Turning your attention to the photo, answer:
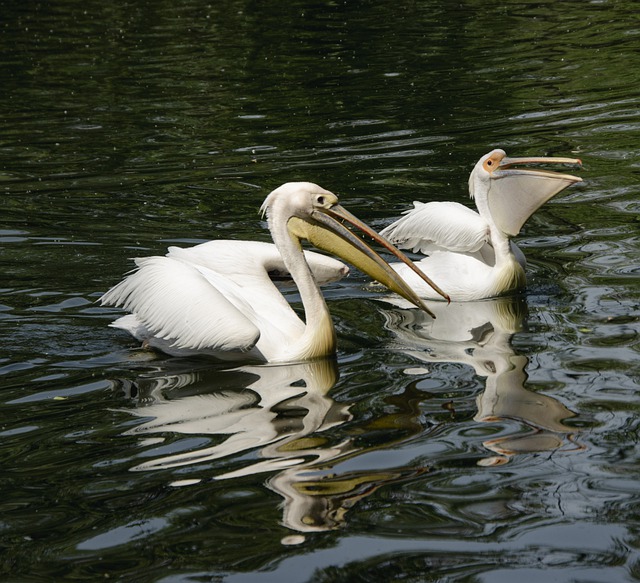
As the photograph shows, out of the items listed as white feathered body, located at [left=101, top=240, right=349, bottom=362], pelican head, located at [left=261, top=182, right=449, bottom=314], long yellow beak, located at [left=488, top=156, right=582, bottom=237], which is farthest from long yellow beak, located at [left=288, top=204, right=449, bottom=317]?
long yellow beak, located at [left=488, top=156, right=582, bottom=237]

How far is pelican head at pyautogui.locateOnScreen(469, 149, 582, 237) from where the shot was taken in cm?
640

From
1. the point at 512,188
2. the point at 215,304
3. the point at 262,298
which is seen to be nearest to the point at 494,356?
the point at 262,298

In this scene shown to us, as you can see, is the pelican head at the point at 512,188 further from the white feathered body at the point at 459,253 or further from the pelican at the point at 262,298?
the pelican at the point at 262,298

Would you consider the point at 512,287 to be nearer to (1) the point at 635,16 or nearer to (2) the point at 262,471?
(2) the point at 262,471

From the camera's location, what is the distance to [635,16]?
569 inches

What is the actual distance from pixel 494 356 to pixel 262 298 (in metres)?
1.12

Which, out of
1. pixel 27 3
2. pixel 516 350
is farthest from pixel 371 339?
pixel 27 3

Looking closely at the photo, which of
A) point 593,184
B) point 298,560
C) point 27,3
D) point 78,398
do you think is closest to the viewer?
point 298,560

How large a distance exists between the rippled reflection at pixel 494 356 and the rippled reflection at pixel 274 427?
0.47 metres

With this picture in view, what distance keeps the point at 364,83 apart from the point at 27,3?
944 centimetres

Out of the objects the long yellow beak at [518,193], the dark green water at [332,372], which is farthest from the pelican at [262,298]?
the long yellow beak at [518,193]

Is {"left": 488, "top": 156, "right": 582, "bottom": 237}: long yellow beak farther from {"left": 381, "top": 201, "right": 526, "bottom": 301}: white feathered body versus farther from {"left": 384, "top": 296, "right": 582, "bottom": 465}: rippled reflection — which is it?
{"left": 384, "top": 296, "right": 582, "bottom": 465}: rippled reflection

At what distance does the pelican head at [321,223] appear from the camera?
5.21m

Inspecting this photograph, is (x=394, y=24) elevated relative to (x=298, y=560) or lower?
elevated
